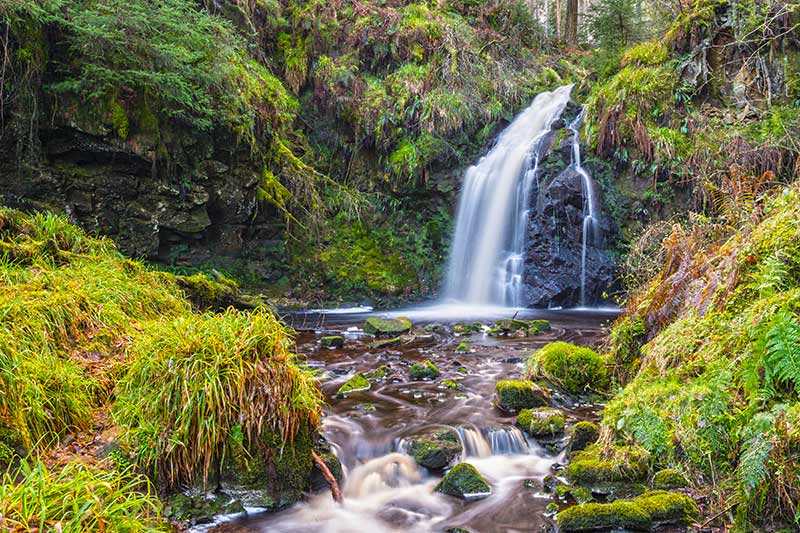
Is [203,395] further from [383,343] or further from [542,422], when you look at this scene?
[383,343]

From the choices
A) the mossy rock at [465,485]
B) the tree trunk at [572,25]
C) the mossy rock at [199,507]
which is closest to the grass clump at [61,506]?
the mossy rock at [199,507]

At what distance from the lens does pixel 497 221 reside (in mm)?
13734

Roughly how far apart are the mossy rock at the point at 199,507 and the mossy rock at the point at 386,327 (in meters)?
5.86

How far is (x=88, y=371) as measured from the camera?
4.25 metres

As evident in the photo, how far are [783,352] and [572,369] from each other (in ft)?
8.83

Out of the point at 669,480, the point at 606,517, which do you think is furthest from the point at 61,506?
the point at 669,480

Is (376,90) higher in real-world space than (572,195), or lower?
higher

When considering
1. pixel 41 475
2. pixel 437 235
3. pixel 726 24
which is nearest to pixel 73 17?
pixel 41 475

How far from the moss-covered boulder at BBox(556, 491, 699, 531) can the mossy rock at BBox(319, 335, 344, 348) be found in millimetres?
5620

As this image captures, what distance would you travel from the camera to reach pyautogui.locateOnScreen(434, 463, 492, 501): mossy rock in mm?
3912

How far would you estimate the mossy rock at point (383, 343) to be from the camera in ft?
27.5

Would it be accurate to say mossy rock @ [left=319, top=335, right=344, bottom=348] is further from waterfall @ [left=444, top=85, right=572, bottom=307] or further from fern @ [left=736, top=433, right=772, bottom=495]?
fern @ [left=736, top=433, right=772, bottom=495]

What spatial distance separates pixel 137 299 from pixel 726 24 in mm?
13383

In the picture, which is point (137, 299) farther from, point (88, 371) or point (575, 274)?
point (575, 274)
